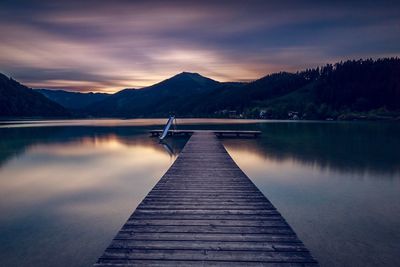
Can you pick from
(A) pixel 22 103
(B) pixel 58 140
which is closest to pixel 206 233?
(B) pixel 58 140

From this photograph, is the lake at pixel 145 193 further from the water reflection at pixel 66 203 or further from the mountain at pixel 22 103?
the mountain at pixel 22 103

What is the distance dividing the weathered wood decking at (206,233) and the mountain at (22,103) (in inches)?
7217

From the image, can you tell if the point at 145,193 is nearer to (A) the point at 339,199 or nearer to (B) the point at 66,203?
(B) the point at 66,203

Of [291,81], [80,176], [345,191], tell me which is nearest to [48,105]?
[291,81]

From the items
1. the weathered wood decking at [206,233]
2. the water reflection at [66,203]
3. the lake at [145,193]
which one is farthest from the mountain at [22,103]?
the weathered wood decking at [206,233]

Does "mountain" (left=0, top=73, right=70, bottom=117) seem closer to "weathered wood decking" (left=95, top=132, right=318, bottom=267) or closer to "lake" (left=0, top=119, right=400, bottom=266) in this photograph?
"lake" (left=0, top=119, right=400, bottom=266)

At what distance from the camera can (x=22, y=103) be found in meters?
168

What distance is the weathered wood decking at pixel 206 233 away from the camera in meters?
4.93

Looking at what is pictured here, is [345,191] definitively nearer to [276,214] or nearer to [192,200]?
[276,214]

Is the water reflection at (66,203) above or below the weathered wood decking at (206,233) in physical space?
below

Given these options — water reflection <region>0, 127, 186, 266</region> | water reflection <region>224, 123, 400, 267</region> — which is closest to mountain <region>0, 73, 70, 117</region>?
water reflection <region>0, 127, 186, 266</region>

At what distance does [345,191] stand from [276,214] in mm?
7921

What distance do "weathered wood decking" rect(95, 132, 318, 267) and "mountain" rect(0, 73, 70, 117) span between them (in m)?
183

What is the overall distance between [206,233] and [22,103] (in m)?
197
